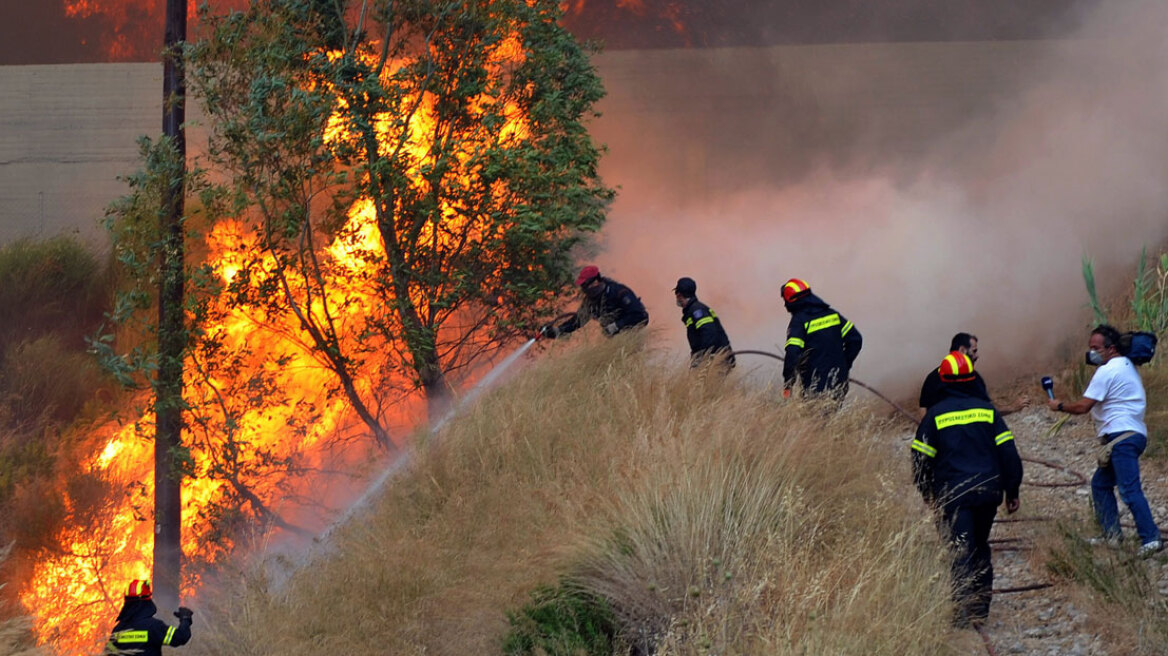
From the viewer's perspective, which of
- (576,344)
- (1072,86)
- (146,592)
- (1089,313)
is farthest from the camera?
(1072,86)

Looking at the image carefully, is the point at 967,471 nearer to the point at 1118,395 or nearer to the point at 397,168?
the point at 1118,395

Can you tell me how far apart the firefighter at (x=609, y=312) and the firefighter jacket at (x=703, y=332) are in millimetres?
697

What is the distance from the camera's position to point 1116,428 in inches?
276

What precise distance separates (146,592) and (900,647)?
4.72 meters

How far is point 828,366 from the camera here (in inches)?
339

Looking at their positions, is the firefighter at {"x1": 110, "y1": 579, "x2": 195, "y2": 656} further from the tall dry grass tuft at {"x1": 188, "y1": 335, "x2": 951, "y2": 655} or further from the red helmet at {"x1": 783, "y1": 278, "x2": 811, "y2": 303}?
the red helmet at {"x1": 783, "y1": 278, "x2": 811, "y2": 303}

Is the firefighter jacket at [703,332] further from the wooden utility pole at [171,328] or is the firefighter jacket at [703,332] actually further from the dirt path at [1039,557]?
the wooden utility pole at [171,328]

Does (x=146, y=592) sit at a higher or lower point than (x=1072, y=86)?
lower

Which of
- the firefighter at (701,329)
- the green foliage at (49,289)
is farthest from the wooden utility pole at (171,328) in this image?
the green foliage at (49,289)

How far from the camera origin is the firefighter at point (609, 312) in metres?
10.4

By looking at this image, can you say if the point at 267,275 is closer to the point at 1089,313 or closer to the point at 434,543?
the point at 434,543

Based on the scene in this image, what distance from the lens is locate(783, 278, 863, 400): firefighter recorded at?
8578 mm

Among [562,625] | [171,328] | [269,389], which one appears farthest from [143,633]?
[171,328]

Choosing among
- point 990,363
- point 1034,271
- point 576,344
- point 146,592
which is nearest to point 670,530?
point 146,592
